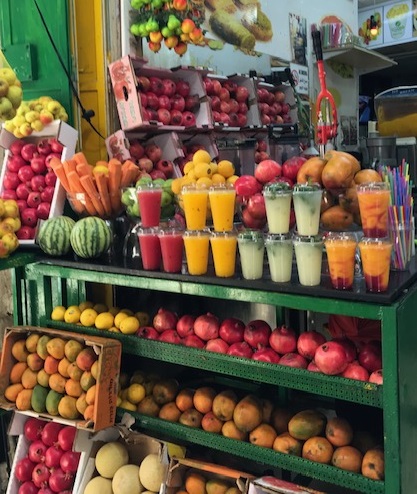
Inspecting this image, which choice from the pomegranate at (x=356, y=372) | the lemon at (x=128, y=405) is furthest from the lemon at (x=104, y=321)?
the pomegranate at (x=356, y=372)

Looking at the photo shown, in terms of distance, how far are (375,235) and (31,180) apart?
2.06 meters

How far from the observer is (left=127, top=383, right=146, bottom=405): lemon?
2840mm

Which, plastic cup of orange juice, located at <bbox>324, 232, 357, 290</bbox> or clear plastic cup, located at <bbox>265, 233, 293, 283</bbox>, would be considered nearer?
plastic cup of orange juice, located at <bbox>324, 232, 357, 290</bbox>

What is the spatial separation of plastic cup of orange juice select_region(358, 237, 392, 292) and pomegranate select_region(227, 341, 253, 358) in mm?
615

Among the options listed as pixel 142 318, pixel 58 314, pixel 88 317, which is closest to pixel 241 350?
pixel 142 318

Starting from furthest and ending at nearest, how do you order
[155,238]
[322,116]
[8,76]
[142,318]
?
[322,116] < [8,76] < [142,318] < [155,238]

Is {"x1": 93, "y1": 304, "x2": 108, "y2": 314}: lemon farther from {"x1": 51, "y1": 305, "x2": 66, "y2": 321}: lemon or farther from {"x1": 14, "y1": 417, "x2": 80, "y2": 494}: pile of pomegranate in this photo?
{"x1": 14, "y1": 417, "x2": 80, "y2": 494}: pile of pomegranate

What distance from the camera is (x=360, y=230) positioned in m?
2.37

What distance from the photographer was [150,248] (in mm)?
2588

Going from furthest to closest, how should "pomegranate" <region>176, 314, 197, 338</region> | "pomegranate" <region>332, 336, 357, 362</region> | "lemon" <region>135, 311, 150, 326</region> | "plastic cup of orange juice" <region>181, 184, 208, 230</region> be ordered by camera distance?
"lemon" <region>135, 311, 150, 326</region>
"pomegranate" <region>176, 314, 197, 338</region>
"plastic cup of orange juice" <region>181, 184, 208, 230</region>
"pomegranate" <region>332, 336, 357, 362</region>

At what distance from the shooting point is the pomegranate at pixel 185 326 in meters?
2.69

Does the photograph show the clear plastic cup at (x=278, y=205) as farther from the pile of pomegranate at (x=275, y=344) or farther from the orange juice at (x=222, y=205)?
the pile of pomegranate at (x=275, y=344)

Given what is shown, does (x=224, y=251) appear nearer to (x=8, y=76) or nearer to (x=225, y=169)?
(x=225, y=169)

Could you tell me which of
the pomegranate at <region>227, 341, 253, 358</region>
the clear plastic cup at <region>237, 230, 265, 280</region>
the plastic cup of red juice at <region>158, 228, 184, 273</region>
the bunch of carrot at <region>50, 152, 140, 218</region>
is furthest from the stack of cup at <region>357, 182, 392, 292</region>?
the bunch of carrot at <region>50, 152, 140, 218</region>
